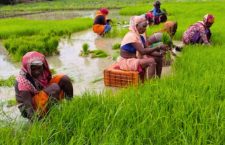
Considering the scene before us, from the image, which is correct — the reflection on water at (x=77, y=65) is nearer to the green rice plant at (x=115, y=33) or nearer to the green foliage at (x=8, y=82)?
the green foliage at (x=8, y=82)

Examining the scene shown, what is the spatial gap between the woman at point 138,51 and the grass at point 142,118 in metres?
0.82

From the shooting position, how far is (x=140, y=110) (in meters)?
3.96

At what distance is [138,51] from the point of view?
6109 mm

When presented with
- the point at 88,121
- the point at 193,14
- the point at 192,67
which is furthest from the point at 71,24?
the point at 88,121

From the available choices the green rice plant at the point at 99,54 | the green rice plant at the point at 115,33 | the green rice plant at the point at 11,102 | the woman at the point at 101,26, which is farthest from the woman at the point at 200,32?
the green rice plant at the point at 11,102

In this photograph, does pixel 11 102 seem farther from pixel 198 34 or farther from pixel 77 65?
pixel 198 34

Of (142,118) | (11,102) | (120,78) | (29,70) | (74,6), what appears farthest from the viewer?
(74,6)

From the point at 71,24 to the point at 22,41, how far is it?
181 inches

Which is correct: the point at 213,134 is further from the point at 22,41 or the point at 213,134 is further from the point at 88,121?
the point at 22,41

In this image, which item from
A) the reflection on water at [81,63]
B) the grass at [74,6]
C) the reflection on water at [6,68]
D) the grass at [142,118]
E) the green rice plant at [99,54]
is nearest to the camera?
the grass at [142,118]

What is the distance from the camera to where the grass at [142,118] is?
11.2 feet

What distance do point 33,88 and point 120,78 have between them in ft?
6.13

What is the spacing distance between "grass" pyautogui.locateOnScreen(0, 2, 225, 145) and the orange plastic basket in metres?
0.81

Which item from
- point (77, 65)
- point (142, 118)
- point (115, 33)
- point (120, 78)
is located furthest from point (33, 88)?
point (115, 33)
